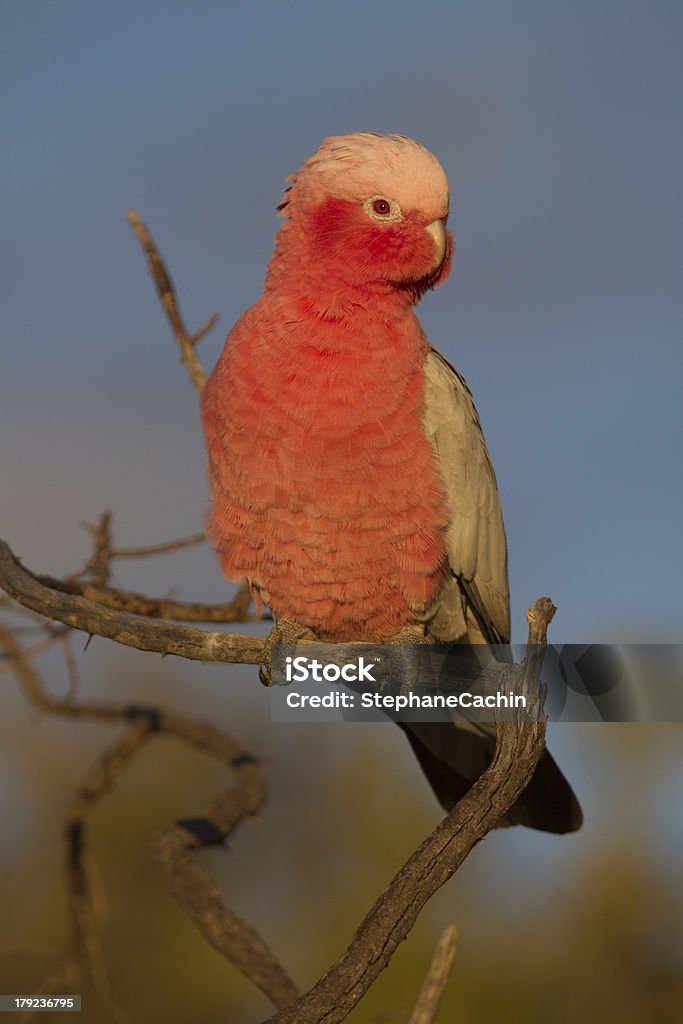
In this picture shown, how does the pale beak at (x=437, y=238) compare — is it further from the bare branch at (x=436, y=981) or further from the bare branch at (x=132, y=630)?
the bare branch at (x=436, y=981)

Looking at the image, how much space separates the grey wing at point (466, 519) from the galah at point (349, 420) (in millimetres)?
11

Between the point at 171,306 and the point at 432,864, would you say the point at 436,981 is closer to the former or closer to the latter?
the point at 432,864

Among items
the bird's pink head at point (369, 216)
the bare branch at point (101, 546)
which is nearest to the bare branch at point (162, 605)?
the bare branch at point (101, 546)

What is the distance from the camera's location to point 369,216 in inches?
146

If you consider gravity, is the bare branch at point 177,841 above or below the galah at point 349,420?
below

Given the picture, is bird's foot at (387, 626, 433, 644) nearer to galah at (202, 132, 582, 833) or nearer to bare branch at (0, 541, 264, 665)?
galah at (202, 132, 582, 833)

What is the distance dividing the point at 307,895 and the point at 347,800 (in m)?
0.89

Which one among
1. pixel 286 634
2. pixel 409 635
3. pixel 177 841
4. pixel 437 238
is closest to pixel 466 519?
pixel 409 635

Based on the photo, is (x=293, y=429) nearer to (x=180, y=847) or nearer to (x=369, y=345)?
(x=369, y=345)

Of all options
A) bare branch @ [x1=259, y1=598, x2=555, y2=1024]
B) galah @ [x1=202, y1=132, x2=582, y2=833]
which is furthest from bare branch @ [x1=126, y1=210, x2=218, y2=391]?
bare branch @ [x1=259, y1=598, x2=555, y2=1024]

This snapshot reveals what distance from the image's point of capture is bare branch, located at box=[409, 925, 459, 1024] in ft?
10.5

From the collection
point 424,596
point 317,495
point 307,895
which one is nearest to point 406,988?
point 307,895

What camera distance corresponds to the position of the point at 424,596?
12.9 ft

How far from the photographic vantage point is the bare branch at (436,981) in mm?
3215
